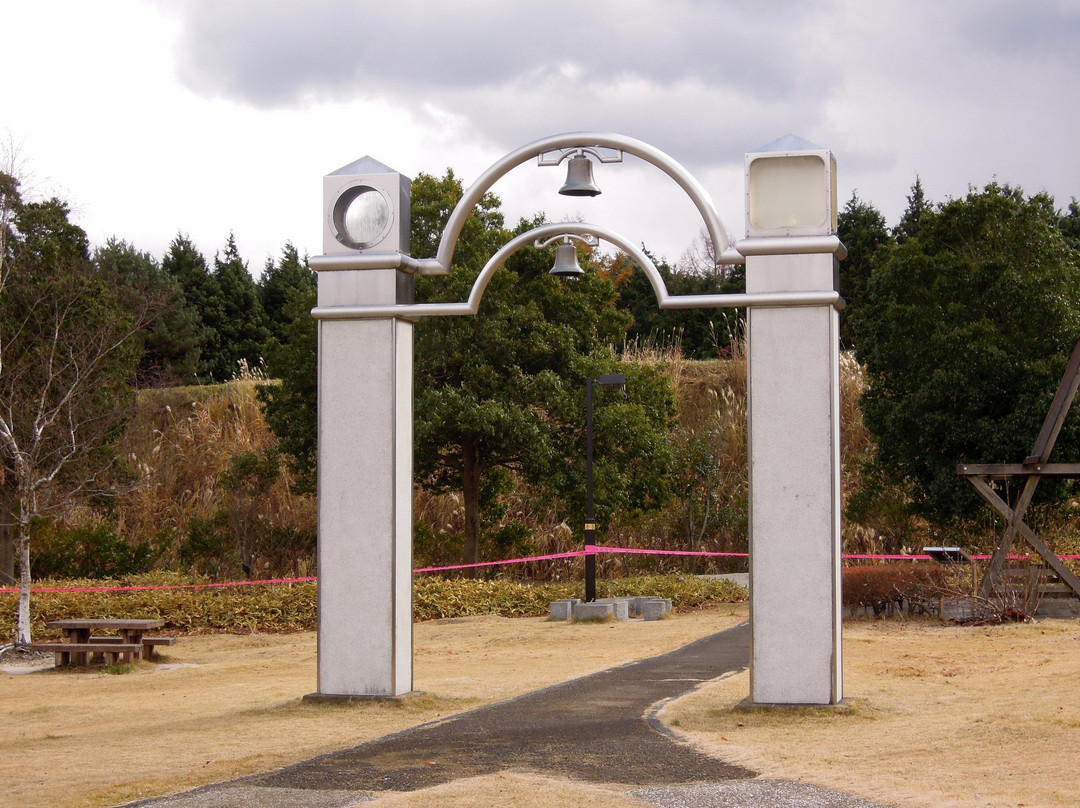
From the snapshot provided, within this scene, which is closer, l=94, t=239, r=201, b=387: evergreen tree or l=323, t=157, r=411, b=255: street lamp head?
l=323, t=157, r=411, b=255: street lamp head

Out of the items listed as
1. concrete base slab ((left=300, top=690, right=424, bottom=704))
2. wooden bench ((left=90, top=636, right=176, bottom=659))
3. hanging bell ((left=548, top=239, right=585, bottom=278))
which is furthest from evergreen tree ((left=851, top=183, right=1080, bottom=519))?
concrete base slab ((left=300, top=690, right=424, bottom=704))

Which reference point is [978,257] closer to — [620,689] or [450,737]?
[620,689]

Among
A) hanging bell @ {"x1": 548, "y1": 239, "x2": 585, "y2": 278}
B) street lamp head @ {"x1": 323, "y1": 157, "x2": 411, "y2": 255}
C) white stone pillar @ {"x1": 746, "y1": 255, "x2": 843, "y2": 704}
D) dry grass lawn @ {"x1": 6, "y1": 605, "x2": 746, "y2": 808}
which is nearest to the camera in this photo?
dry grass lawn @ {"x1": 6, "y1": 605, "x2": 746, "y2": 808}

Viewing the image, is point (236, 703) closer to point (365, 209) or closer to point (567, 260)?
point (365, 209)

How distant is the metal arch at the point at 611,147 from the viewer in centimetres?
866

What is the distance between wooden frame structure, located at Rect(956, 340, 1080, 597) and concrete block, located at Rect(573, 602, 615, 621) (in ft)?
15.6

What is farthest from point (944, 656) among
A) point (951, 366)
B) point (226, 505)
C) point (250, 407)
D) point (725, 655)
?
point (250, 407)

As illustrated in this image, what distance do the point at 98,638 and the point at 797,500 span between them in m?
9.20

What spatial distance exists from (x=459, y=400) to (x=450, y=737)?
10.9 m

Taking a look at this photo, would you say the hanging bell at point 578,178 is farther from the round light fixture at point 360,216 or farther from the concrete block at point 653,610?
the concrete block at point 653,610

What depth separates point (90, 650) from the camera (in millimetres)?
13234

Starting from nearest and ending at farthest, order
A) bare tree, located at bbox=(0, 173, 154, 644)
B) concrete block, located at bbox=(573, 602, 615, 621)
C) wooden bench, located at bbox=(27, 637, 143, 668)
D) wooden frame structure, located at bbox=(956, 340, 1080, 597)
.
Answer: wooden bench, located at bbox=(27, 637, 143, 668)
wooden frame structure, located at bbox=(956, 340, 1080, 597)
concrete block, located at bbox=(573, 602, 615, 621)
bare tree, located at bbox=(0, 173, 154, 644)

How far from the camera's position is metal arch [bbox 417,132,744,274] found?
28.4ft

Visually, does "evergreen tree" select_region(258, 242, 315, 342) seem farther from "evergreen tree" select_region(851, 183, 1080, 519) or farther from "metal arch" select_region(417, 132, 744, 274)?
"metal arch" select_region(417, 132, 744, 274)
